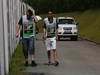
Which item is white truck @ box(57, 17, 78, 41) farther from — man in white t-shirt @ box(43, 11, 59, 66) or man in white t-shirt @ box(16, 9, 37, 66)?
man in white t-shirt @ box(16, 9, 37, 66)

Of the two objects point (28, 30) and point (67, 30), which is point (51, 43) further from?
point (67, 30)

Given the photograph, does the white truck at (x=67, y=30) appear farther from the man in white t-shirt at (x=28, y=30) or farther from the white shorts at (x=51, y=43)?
the man in white t-shirt at (x=28, y=30)

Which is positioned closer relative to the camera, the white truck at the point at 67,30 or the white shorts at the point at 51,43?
the white shorts at the point at 51,43

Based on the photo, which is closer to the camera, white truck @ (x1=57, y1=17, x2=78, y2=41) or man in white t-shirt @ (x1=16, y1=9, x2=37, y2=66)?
man in white t-shirt @ (x1=16, y1=9, x2=37, y2=66)

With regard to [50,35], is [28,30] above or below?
above

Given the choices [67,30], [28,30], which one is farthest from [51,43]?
[67,30]

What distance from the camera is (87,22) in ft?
225

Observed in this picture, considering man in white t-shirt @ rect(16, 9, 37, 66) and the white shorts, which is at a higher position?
man in white t-shirt @ rect(16, 9, 37, 66)

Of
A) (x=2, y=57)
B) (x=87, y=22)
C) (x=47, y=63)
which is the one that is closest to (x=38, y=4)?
(x=87, y=22)

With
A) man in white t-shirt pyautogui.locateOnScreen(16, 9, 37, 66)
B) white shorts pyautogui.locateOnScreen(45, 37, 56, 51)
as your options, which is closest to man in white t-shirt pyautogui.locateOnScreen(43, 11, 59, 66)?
white shorts pyautogui.locateOnScreen(45, 37, 56, 51)

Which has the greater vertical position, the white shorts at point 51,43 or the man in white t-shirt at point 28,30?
the man in white t-shirt at point 28,30

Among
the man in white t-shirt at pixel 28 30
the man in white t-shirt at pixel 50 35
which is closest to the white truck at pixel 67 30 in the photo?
the man in white t-shirt at pixel 50 35

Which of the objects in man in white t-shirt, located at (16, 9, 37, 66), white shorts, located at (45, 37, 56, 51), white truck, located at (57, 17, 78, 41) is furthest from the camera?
white truck, located at (57, 17, 78, 41)

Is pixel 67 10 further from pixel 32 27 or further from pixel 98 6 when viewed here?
pixel 32 27
